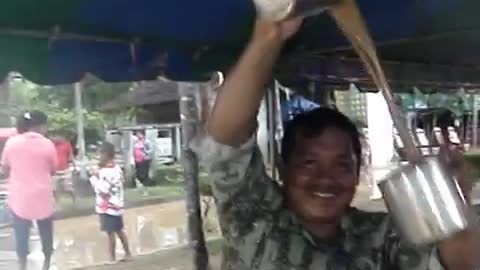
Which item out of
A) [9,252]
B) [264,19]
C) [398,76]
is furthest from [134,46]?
[9,252]

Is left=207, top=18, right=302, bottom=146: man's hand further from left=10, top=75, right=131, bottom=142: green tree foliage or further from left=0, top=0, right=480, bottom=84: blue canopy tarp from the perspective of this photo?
left=10, top=75, right=131, bottom=142: green tree foliage

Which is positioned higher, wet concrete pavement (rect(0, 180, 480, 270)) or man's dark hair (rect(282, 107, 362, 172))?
man's dark hair (rect(282, 107, 362, 172))

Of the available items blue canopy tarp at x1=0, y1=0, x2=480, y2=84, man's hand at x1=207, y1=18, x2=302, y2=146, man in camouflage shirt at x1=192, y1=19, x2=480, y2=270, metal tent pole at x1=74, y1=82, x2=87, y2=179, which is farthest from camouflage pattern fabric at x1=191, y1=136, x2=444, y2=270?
metal tent pole at x1=74, y1=82, x2=87, y2=179

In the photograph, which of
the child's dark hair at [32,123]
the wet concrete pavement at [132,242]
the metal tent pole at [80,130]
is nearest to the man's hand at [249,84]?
the wet concrete pavement at [132,242]

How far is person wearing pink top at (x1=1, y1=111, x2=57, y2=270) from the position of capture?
17.1 feet

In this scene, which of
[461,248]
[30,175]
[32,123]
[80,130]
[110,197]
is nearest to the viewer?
[461,248]

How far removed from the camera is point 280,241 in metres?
1.44

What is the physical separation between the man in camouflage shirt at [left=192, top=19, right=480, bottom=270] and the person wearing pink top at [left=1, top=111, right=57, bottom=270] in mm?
3949

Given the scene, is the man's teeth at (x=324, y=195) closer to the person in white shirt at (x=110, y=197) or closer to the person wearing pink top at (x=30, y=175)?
the person wearing pink top at (x=30, y=175)

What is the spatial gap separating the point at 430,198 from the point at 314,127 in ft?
1.55

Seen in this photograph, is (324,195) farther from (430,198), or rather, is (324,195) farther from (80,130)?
(80,130)

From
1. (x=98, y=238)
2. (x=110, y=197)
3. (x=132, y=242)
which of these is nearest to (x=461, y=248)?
(x=110, y=197)

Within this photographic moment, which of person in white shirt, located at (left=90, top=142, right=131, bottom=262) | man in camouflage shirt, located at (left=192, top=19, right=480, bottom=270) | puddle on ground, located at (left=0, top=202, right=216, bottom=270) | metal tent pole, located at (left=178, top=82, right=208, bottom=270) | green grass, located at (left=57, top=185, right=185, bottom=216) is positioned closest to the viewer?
man in camouflage shirt, located at (left=192, top=19, right=480, bottom=270)

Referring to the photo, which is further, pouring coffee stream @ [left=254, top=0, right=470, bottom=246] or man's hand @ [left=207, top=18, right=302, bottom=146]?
man's hand @ [left=207, top=18, right=302, bottom=146]
